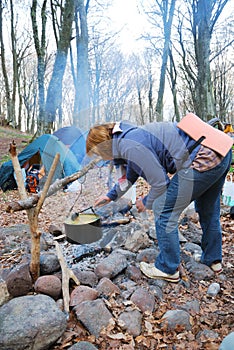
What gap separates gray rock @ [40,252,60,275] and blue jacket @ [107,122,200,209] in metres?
0.81

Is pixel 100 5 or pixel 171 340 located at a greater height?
pixel 100 5

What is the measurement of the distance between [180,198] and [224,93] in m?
22.3

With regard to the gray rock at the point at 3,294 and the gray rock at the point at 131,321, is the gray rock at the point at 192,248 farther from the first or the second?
the gray rock at the point at 3,294

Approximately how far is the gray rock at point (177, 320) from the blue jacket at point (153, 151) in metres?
0.70

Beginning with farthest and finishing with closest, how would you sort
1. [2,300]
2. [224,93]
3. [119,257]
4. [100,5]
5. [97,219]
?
[224,93], [100,5], [97,219], [119,257], [2,300]

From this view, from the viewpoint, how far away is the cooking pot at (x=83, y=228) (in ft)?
7.89

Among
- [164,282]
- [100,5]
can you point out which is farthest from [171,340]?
[100,5]

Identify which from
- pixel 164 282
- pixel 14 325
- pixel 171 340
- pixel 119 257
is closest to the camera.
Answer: pixel 14 325

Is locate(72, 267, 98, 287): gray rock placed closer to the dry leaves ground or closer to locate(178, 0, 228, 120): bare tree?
the dry leaves ground

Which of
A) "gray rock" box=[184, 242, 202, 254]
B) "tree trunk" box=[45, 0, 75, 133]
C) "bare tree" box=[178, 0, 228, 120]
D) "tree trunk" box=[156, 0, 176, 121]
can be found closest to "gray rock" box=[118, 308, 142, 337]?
"gray rock" box=[184, 242, 202, 254]

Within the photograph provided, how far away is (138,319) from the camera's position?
5.75 feet

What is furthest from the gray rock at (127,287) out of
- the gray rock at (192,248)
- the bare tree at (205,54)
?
the bare tree at (205,54)

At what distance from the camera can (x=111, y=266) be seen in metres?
2.18

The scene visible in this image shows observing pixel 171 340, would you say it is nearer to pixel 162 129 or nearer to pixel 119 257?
pixel 119 257
